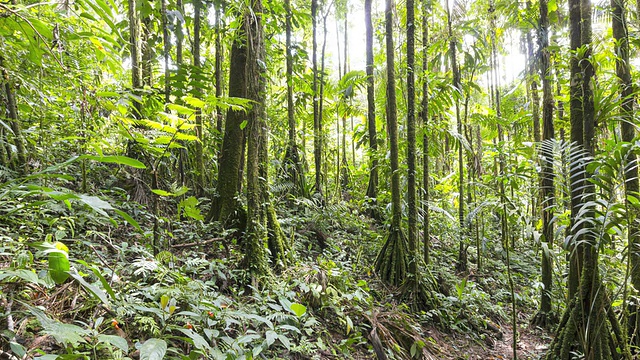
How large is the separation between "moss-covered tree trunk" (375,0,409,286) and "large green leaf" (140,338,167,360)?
165 inches

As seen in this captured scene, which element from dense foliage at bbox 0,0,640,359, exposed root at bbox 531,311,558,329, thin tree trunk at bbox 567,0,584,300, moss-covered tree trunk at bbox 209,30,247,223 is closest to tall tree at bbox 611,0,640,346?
dense foliage at bbox 0,0,640,359

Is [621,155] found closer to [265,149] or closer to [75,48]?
[265,149]

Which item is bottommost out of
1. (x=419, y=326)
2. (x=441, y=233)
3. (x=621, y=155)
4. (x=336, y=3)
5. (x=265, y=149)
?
(x=419, y=326)

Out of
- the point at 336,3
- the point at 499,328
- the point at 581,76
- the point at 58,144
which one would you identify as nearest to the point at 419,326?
the point at 499,328

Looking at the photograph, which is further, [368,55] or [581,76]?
[368,55]

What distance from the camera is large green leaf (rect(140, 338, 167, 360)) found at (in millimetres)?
1687

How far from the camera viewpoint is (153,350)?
173 centimetres

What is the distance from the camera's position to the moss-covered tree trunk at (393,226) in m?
5.47

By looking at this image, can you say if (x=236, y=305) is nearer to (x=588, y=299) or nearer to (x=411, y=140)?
(x=588, y=299)

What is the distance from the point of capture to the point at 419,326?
187 inches

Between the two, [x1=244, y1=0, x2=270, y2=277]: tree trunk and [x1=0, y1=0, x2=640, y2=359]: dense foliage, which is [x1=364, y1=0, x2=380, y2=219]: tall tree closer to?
[x1=0, y1=0, x2=640, y2=359]: dense foliage

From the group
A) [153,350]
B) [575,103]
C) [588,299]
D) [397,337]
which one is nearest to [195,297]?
[153,350]

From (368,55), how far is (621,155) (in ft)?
21.7

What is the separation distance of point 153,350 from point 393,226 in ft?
14.1
